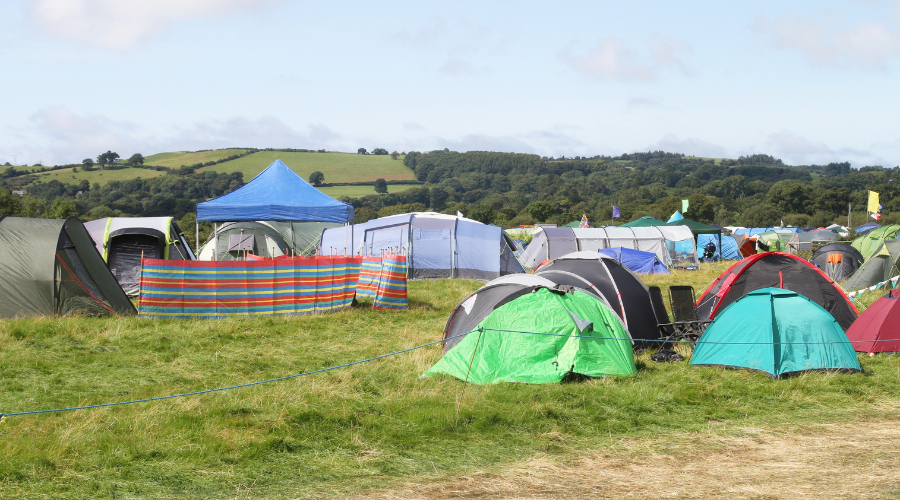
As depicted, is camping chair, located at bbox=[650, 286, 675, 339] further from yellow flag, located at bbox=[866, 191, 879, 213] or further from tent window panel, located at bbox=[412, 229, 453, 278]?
yellow flag, located at bbox=[866, 191, 879, 213]

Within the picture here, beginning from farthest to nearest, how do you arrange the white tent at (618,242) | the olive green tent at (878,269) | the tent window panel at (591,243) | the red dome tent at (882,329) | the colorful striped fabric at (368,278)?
the tent window panel at (591,243), the white tent at (618,242), the olive green tent at (878,269), the colorful striped fabric at (368,278), the red dome tent at (882,329)

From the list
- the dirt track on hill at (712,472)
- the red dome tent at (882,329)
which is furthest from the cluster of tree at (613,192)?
the dirt track on hill at (712,472)

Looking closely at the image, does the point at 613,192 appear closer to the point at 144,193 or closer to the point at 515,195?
the point at 515,195

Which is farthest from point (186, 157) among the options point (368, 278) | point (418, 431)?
point (418, 431)

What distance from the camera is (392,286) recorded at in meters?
15.1

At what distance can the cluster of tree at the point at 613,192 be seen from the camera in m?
82.9

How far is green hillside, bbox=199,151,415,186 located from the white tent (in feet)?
213

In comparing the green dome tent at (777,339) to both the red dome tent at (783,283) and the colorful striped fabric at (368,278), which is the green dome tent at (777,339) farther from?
the colorful striped fabric at (368,278)

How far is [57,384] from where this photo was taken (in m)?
8.23

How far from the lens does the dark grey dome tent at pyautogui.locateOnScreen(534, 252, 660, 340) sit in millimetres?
11188

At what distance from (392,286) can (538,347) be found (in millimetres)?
6802

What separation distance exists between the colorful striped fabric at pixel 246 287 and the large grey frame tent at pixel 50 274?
2.75 ft

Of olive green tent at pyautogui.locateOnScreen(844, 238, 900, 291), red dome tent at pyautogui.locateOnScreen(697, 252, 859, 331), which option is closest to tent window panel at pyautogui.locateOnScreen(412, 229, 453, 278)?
red dome tent at pyautogui.locateOnScreen(697, 252, 859, 331)

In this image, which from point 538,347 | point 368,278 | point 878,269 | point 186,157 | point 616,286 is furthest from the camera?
point 186,157
